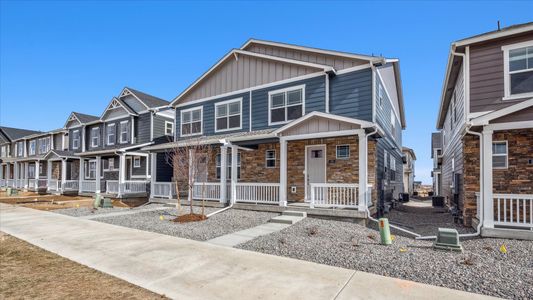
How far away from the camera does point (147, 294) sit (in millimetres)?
4270

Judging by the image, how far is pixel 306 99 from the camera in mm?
12461

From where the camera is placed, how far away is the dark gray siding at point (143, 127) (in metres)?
19.8

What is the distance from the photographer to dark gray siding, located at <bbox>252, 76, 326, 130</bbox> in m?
12.1

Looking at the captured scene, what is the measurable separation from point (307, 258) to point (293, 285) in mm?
1500

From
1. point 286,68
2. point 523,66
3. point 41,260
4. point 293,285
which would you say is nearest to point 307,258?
point 293,285

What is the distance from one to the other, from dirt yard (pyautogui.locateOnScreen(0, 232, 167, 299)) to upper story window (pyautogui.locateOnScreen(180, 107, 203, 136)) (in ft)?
34.8

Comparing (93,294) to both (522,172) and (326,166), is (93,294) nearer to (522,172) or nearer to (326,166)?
(326,166)

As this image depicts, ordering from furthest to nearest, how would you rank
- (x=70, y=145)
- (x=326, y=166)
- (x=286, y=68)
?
(x=70, y=145) → (x=286, y=68) → (x=326, y=166)

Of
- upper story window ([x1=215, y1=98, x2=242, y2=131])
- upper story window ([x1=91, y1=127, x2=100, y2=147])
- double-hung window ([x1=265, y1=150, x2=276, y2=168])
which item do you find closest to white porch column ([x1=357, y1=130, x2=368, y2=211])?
double-hung window ([x1=265, y1=150, x2=276, y2=168])

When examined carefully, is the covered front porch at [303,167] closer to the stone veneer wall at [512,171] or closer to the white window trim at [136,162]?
the stone veneer wall at [512,171]

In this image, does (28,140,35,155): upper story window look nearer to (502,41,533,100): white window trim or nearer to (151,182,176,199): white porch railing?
(151,182,176,199): white porch railing

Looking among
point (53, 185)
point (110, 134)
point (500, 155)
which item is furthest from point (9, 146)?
point (500, 155)

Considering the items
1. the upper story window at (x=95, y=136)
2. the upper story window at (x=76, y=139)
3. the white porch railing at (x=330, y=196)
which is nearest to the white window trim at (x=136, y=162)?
the upper story window at (x=95, y=136)

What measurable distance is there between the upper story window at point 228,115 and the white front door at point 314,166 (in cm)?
415
